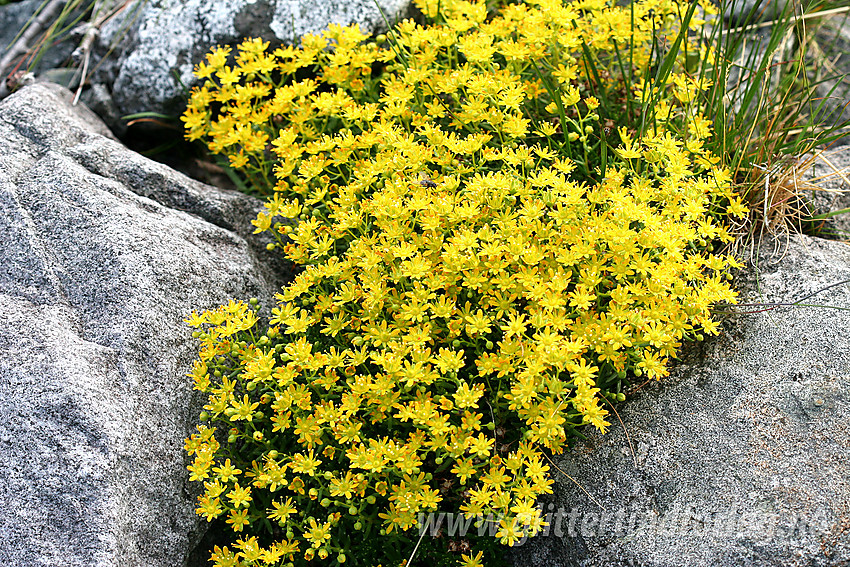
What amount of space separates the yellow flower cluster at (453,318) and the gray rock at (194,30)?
0.89 metres

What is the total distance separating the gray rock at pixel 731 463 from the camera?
225 centimetres

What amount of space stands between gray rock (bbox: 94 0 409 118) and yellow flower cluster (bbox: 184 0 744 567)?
0.89 metres

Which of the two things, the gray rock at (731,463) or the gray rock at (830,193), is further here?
the gray rock at (830,193)

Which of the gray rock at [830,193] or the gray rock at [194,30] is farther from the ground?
the gray rock at [194,30]

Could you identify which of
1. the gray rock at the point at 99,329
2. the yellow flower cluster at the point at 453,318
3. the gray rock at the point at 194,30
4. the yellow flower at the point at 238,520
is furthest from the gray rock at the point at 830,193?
the yellow flower at the point at 238,520

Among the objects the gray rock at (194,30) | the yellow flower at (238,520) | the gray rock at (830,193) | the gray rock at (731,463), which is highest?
the gray rock at (194,30)

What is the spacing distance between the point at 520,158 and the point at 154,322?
5.14 ft

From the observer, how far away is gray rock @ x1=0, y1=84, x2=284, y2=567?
93.0 inches

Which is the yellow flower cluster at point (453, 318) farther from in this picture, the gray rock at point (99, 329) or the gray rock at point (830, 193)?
the gray rock at point (830, 193)

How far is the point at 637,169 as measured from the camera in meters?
2.87

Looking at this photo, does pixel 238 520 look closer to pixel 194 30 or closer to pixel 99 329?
pixel 99 329

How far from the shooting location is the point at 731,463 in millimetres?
2414

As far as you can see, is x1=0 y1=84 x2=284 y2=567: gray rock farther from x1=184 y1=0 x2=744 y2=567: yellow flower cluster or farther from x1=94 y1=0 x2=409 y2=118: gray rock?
x1=94 y1=0 x2=409 y2=118: gray rock

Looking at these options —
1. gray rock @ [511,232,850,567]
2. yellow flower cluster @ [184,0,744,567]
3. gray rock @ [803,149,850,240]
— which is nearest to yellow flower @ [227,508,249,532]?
yellow flower cluster @ [184,0,744,567]
